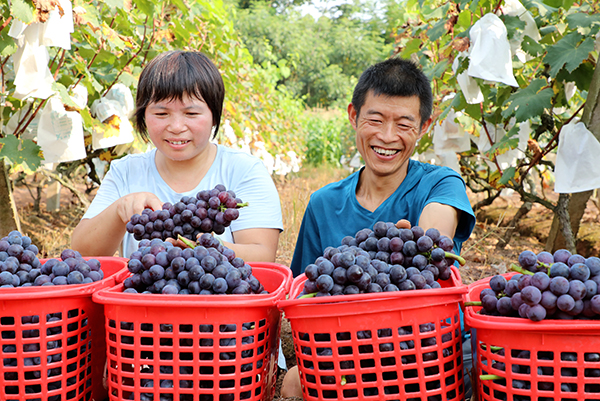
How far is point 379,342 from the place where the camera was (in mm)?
1052

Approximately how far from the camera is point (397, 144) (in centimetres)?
183

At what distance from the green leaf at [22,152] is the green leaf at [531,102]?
2338 millimetres

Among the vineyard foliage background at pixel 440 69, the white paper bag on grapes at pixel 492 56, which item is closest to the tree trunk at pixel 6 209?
the vineyard foliage background at pixel 440 69

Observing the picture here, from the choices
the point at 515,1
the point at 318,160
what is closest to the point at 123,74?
the point at 515,1

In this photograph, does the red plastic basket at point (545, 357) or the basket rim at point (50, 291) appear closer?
the red plastic basket at point (545, 357)

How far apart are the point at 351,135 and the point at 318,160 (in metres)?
4.33

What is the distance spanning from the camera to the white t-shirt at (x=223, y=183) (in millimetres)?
1913

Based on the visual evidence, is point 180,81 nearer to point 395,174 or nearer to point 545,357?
point 395,174

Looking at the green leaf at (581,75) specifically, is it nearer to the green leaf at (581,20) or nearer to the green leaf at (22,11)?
the green leaf at (581,20)

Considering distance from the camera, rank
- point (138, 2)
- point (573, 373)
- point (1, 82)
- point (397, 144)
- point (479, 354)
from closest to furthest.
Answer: point (573, 373) → point (479, 354) → point (397, 144) → point (1, 82) → point (138, 2)

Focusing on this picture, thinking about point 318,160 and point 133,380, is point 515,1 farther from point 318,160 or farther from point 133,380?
point 318,160

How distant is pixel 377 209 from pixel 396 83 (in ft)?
1.50

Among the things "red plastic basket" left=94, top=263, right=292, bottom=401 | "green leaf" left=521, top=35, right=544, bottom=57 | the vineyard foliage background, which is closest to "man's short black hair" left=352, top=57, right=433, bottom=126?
the vineyard foliage background

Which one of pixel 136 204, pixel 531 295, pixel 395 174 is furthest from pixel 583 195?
pixel 136 204
